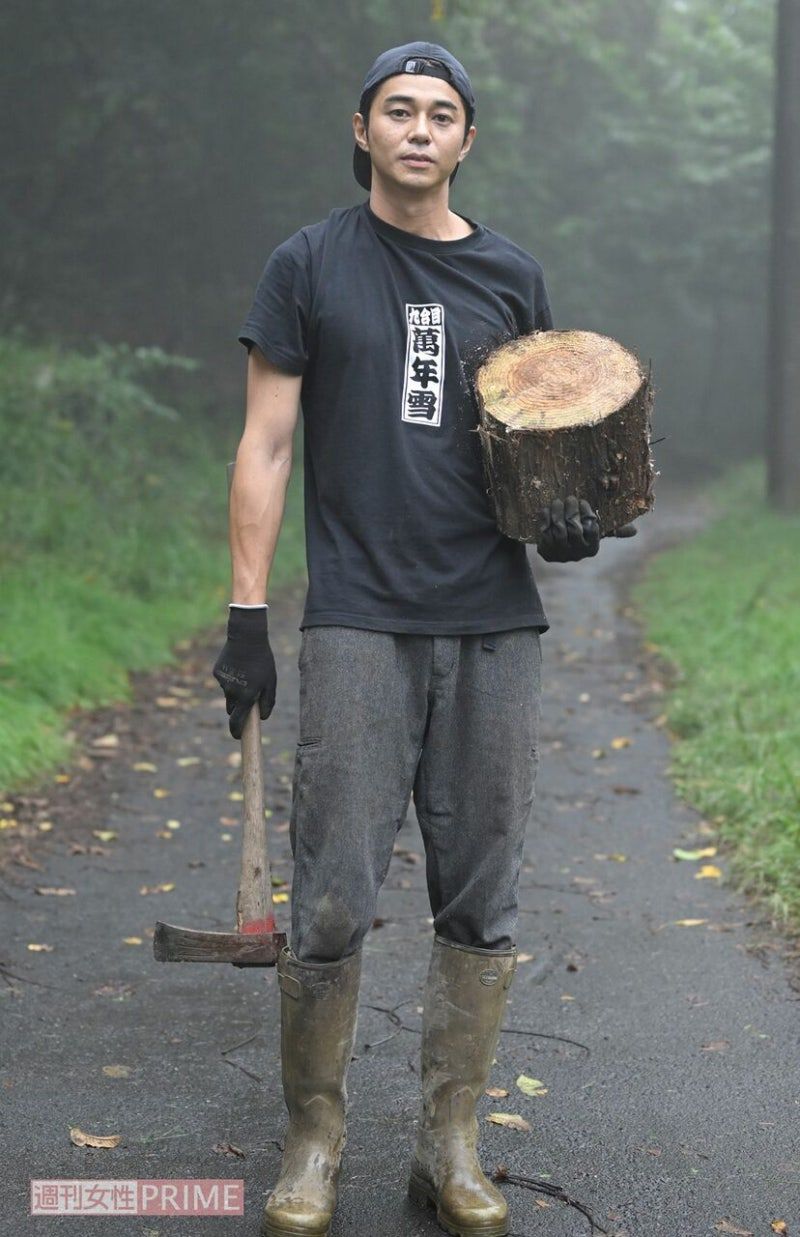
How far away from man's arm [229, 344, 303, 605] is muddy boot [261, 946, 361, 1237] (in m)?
0.80

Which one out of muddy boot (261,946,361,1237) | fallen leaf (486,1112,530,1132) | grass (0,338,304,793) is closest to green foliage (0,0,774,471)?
grass (0,338,304,793)

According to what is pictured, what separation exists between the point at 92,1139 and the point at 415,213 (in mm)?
2183

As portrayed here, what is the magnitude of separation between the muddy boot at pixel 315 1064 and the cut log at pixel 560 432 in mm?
1014

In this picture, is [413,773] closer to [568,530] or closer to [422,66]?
[568,530]

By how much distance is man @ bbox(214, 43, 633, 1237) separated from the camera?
3.10 metres

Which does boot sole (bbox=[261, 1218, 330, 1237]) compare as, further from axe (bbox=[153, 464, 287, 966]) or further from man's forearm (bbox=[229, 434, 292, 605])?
man's forearm (bbox=[229, 434, 292, 605])

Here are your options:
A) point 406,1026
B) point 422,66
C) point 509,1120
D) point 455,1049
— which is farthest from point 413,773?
point 422,66

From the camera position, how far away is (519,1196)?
3.26 meters

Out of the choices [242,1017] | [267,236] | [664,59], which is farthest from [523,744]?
[664,59]

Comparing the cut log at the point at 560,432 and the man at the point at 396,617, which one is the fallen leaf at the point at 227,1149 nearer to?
the man at the point at 396,617

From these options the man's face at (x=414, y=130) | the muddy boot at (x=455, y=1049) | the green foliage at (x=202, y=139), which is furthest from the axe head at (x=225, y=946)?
the green foliage at (x=202, y=139)

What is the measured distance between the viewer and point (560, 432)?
3.11 m

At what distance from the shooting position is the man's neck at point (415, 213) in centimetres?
320

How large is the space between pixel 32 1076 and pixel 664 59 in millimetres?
32156
